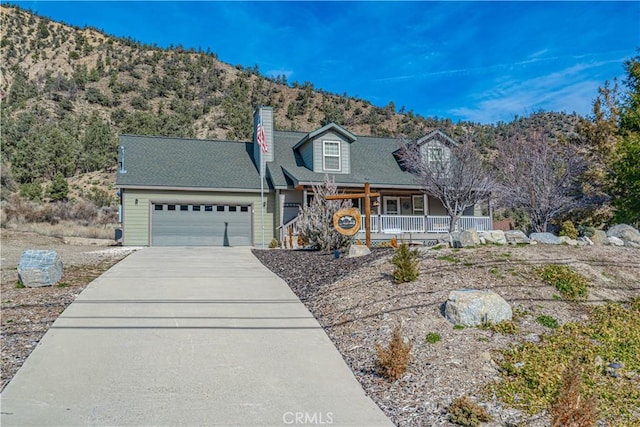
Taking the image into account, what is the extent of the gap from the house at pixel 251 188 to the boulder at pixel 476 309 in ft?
42.2

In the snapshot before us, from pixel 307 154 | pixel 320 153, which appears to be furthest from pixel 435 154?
pixel 307 154

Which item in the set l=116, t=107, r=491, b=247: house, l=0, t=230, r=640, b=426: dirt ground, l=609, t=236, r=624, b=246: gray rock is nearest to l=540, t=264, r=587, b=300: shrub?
l=0, t=230, r=640, b=426: dirt ground

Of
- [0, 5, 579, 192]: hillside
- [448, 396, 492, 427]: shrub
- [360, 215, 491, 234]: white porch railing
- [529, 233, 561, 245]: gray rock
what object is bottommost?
[448, 396, 492, 427]: shrub

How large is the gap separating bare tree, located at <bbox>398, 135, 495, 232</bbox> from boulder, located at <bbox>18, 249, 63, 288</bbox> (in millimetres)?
13208

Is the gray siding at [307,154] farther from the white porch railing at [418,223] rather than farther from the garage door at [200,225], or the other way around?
the white porch railing at [418,223]

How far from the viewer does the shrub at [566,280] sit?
7164 mm

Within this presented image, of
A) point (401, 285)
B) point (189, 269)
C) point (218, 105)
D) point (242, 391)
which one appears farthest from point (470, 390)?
point (218, 105)

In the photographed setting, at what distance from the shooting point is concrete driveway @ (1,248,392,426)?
14.1ft

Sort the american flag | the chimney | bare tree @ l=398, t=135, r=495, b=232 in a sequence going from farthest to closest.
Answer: the chimney < the american flag < bare tree @ l=398, t=135, r=495, b=232

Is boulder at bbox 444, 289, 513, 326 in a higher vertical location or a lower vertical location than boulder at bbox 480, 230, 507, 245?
lower

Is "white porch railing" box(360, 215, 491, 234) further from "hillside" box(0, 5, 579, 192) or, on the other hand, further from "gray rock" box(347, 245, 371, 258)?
"hillside" box(0, 5, 579, 192)

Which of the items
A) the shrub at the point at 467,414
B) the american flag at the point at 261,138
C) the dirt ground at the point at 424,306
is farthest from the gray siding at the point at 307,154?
the shrub at the point at 467,414

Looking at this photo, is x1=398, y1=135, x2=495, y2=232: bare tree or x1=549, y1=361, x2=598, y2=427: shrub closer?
x1=549, y1=361, x2=598, y2=427: shrub

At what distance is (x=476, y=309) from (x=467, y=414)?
83.7 inches
